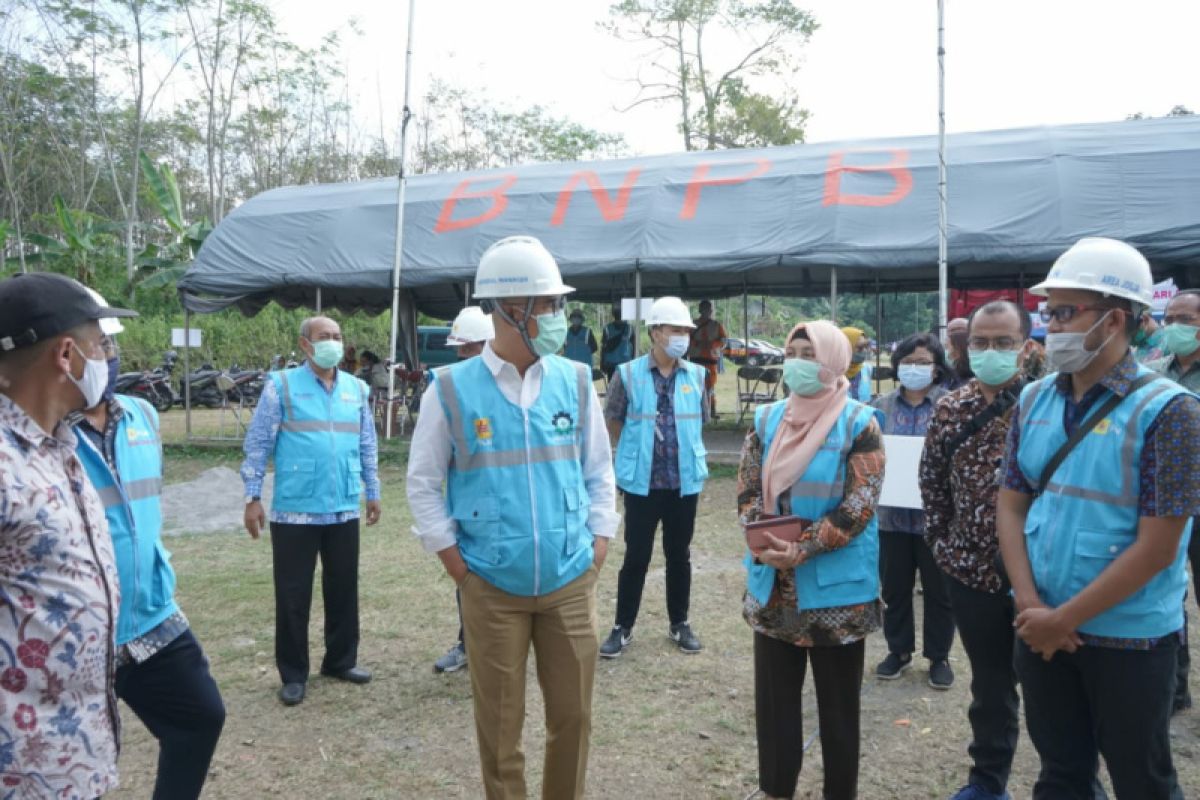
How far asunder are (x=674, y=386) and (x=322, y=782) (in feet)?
9.20

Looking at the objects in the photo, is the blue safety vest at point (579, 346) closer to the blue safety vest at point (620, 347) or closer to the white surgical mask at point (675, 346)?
the blue safety vest at point (620, 347)

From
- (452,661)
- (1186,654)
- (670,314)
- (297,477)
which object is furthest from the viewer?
(670,314)

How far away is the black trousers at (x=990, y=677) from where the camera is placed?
10.5 feet

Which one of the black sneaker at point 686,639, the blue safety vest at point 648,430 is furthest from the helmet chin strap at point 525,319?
the black sneaker at point 686,639

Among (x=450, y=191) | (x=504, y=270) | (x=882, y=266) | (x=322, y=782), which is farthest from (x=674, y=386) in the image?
(x=450, y=191)

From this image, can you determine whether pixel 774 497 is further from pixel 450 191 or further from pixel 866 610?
pixel 450 191

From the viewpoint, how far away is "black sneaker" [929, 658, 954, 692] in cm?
458

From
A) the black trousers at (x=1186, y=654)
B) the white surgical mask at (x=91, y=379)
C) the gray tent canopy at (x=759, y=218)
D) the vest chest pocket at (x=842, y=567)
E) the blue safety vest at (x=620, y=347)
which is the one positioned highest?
the gray tent canopy at (x=759, y=218)

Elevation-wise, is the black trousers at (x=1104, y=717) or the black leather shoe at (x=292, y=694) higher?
the black trousers at (x=1104, y=717)

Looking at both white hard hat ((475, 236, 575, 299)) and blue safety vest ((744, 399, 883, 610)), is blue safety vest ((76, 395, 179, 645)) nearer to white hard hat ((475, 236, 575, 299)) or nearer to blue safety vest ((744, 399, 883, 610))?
white hard hat ((475, 236, 575, 299))

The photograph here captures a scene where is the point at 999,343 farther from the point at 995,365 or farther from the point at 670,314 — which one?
the point at 670,314

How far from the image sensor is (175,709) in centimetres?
279

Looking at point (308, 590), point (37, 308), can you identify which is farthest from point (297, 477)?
point (37, 308)

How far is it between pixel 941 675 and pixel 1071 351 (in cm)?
271
